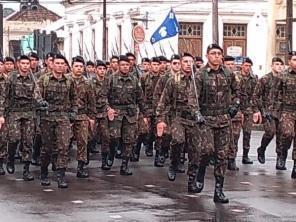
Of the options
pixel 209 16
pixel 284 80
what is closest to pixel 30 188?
pixel 284 80

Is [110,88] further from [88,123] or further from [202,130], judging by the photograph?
[202,130]

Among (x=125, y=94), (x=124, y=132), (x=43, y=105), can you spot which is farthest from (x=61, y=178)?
(x=125, y=94)

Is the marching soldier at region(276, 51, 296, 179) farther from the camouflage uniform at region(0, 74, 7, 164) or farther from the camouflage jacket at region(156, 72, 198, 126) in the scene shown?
the camouflage uniform at region(0, 74, 7, 164)

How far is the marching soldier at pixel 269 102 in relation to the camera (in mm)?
14758

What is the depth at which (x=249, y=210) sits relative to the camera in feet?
35.1

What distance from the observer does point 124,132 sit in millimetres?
14461

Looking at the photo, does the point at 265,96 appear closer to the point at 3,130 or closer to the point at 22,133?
the point at 22,133

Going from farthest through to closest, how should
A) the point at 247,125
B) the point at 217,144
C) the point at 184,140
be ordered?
the point at 247,125
the point at 184,140
the point at 217,144

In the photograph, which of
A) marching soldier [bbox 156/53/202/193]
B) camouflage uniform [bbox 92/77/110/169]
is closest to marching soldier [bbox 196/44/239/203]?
marching soldier [bbox 156/53/202/193]

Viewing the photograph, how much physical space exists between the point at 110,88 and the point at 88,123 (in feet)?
3.02

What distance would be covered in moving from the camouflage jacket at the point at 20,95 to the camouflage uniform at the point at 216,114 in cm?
332

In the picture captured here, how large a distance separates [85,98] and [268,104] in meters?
3.08

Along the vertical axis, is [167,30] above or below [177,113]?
above

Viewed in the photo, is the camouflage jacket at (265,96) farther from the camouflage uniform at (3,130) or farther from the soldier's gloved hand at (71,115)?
the camouflage uniform at (3,130)
